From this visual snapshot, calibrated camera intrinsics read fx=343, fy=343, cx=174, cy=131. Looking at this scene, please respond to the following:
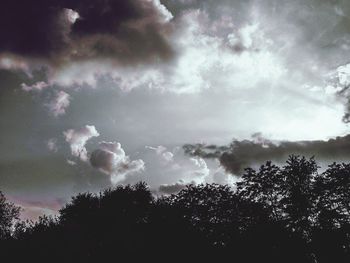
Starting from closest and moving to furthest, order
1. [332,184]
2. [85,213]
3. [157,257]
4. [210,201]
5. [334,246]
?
[157,257] → [334,246] → [332,184] → [85,213] → [210,201]

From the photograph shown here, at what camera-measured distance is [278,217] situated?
200ft

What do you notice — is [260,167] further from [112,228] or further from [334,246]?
[112,228]

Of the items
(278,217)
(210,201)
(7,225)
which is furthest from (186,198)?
(7,225)

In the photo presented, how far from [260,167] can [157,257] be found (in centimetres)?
2813

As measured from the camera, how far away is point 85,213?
201 feet

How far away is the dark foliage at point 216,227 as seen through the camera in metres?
48.7

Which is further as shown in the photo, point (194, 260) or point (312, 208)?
point (312, 208)

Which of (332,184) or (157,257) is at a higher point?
(332,184)

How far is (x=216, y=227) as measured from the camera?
222ft

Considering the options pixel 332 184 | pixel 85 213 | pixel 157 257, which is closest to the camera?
pixel 157 257

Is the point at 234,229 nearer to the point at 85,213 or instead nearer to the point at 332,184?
the point at 332,184

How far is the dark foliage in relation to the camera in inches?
1918

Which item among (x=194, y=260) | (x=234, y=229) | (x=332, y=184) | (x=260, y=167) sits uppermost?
(x=260, y=167)

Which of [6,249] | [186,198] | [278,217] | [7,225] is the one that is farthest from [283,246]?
[7,225]
